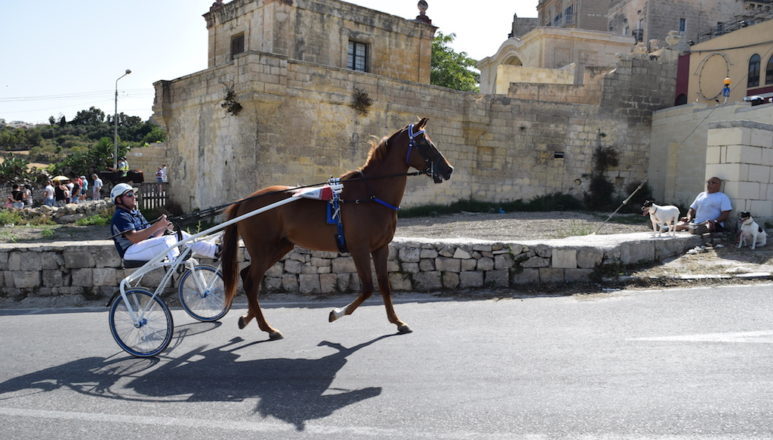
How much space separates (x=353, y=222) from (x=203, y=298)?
7.22ft

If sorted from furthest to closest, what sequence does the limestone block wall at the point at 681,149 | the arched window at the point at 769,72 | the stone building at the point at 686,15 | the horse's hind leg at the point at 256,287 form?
the stone building at the point at 686,15 < the arched window at the point at 769,72 < the limestone block wall at the point at 681,149 < the horse's hind leg at the point at 256,287

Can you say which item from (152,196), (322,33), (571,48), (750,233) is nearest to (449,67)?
(571,48)

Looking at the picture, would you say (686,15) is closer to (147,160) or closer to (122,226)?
(147,160)

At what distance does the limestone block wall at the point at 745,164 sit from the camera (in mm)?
10453

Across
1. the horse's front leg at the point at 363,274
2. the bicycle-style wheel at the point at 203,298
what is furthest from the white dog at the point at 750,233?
the bicycle-style wheel at the point at 203,298

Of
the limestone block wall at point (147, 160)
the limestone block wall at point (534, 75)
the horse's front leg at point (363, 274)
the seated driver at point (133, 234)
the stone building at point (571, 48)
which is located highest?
the stone building at point (571, 48)

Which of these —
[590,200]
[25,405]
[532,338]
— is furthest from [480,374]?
[590,200]

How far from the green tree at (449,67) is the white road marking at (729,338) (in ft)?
117

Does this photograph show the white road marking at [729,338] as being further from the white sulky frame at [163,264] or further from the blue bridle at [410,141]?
the white sulky frame at [163,264]

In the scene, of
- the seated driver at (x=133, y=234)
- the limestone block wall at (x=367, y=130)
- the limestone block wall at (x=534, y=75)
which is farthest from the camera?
Result: the limestone block wall at (x=534, y=75)

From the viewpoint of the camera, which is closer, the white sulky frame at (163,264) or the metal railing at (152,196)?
the white sulky frame at (163,264)

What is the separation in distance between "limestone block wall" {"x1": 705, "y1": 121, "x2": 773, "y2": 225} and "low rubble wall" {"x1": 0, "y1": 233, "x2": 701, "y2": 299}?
3.74 m

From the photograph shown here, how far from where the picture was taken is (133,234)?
578 centimetres

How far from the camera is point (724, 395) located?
3.98m
